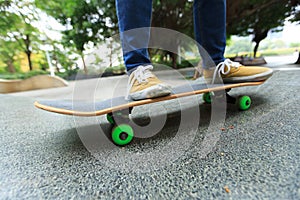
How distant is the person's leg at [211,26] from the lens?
0.61 meters

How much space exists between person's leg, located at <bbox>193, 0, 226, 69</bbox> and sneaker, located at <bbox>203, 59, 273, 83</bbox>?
41 mm

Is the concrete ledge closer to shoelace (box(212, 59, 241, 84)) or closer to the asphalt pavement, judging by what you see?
the asphalt pavement

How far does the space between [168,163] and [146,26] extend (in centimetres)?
42

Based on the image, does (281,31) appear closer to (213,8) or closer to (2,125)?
(213,8)

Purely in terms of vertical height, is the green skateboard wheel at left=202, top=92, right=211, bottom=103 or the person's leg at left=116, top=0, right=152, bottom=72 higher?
the person's leg at left=116, top=0, right=152, bottom=72

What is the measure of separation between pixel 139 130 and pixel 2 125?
68cm

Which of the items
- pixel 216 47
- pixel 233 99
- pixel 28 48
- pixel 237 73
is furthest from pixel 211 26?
pixel 28 48

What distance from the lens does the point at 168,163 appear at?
1.05ft

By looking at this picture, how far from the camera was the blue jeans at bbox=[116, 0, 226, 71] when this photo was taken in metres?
0.46

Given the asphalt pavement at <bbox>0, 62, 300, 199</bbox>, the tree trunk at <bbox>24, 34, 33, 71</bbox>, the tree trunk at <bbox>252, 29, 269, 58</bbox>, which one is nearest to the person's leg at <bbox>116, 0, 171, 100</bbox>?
the asphalt pavement at <bbox>0, 62, 300, 199</bbox>

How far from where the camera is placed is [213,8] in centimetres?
61

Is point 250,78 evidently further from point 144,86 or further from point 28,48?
point 28,48

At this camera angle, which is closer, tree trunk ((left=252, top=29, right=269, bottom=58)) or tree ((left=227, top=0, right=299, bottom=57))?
tree ((left=227, top=0, right=299, bottom=57))

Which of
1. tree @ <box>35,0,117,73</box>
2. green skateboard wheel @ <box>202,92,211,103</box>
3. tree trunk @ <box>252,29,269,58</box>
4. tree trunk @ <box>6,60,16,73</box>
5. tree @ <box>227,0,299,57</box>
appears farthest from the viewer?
tree trunk @ <box>6,60,16,73</box>
